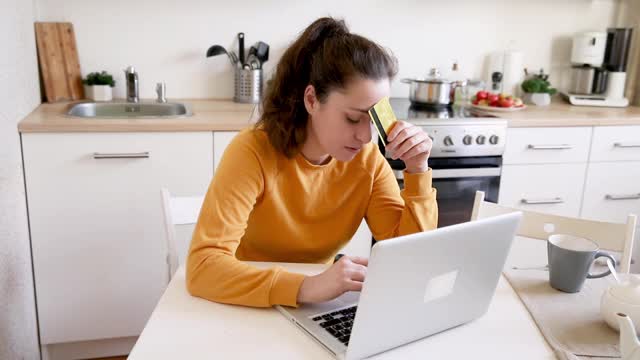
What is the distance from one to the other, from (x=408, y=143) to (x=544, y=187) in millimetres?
1649

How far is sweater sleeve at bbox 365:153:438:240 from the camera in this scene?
4.70 ft

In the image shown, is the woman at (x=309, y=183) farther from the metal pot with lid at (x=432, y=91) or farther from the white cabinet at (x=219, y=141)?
the metal pot with lid at (x=432, y=91)

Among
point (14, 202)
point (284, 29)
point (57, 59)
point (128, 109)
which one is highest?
point (284, 29)

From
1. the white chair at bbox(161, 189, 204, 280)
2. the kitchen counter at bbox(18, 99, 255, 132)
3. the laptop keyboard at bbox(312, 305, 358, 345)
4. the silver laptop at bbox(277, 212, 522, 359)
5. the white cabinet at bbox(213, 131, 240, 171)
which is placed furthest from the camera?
the white cabinet at bbox(213, 131, 240, 171)

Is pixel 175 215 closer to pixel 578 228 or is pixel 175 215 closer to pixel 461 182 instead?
pixel 578 228

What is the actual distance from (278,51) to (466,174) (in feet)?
3.47

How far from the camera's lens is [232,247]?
49.2 inches

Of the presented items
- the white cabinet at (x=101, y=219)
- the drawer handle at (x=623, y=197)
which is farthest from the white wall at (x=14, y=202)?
the drawer handle at (x=623, y=197)

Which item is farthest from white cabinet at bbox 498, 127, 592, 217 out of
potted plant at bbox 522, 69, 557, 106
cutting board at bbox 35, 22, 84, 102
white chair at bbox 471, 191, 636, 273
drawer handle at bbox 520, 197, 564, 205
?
cutting board at bbox 35, 22, 84, 102

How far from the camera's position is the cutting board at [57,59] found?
2564mm

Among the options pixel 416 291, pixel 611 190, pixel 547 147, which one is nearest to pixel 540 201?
pixel 547 147

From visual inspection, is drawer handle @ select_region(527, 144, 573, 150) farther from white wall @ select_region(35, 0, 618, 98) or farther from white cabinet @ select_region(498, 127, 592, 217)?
white wall @ select_region(35, 0, 618, 98)

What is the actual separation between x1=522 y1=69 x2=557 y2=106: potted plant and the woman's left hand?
190 centimetres

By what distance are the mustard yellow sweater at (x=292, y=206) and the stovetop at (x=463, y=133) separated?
3.39ft
